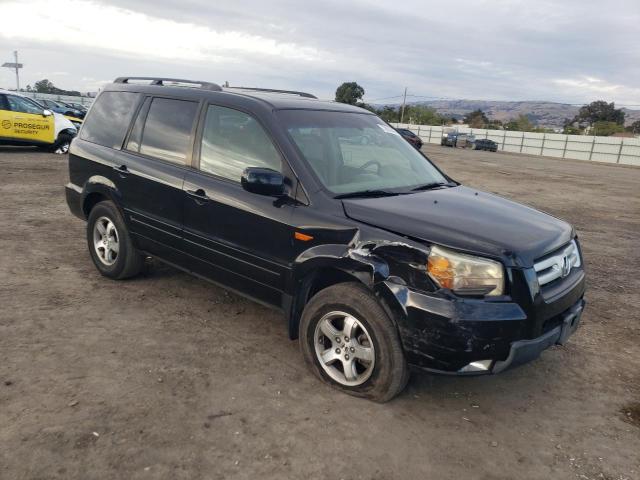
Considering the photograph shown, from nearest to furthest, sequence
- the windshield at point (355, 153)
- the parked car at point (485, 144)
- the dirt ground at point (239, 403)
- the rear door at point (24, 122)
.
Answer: the dirt ground at point (239, 403), the windshield at point (355, 153), the rear door at point (24, 122), the parked car at point (485, 144)

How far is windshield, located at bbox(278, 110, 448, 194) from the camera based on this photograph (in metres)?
3.76

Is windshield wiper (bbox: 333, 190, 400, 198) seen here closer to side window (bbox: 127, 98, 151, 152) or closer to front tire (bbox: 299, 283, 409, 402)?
front tire (bbox: 299, 283, 409, 402)

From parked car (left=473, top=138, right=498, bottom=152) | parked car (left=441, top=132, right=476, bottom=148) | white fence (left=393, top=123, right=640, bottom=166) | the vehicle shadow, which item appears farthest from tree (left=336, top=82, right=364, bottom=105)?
the vehicle shadow

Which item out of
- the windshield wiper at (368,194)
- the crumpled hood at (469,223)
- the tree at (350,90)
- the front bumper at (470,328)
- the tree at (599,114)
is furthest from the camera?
the tree at (599,114)

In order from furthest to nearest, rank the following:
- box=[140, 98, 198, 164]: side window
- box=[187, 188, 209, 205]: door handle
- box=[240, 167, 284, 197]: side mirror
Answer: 1. box=[140, 98, 198, 164]: side window
2. box=[187, 188, 209, 205]: door handle
3. box=[240, 167, 284, 197]: side mirror

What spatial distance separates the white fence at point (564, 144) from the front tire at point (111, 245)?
5077cm

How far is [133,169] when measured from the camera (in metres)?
4.63

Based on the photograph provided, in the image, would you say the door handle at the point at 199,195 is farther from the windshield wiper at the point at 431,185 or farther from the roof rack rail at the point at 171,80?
the windshield wiper at the point at 431,185

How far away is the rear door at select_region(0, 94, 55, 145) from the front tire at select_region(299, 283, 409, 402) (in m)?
13.8

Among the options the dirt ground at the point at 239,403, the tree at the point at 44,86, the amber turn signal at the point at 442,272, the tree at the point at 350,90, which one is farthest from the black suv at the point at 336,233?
the tree at the point at 44,86

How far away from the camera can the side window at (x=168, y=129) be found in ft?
14.1

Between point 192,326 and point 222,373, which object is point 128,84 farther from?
point 222,373

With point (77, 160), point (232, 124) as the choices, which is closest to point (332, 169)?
point (232, 124)

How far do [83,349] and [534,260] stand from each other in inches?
120
